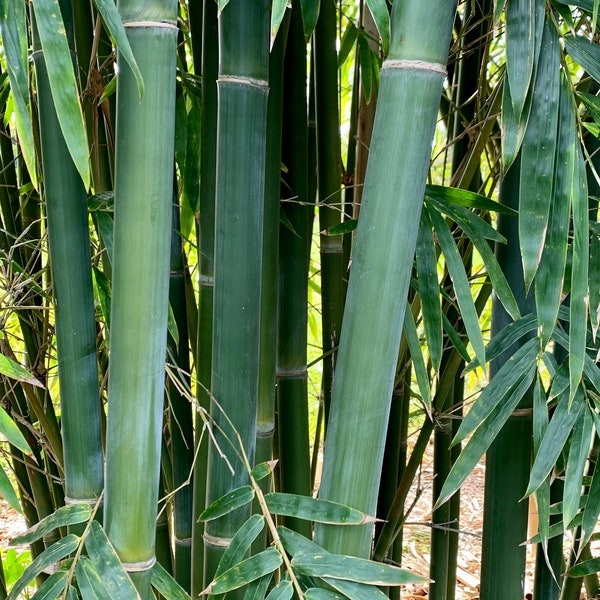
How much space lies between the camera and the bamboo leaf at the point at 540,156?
671 mm

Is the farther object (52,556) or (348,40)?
(348,40)

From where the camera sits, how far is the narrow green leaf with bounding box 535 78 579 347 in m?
0.70

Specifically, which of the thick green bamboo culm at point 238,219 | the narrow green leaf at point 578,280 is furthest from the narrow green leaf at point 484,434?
the thick green bamboo culm at point 238,219

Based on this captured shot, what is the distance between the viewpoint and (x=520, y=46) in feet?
2.10

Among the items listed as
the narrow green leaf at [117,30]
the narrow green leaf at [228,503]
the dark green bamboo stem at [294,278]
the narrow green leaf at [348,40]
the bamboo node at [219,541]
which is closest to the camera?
the narrow green leaf at [117,30]

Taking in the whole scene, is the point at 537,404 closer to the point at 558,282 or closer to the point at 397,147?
the point at 558,282

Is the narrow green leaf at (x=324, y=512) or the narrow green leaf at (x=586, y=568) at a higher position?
the narrow green leaf at (x=324, y=512)

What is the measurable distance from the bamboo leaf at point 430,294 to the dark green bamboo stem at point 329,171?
234 millimetres

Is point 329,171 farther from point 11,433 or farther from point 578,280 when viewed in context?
point 11,433

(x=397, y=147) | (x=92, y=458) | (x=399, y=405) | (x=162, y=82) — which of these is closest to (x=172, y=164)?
(x=162, y=82)

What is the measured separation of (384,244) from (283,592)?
31 centimetres

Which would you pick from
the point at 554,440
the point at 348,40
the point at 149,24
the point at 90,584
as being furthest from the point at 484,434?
the point at 348,40

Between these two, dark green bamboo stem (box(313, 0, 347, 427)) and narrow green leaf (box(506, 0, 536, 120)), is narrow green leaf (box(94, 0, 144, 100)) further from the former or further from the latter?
dark green bamboo stem (box(313, 0, 347, 427))

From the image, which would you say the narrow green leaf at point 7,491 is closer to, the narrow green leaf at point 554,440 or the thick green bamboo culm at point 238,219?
the thick green bamboo culm at point 238,219
